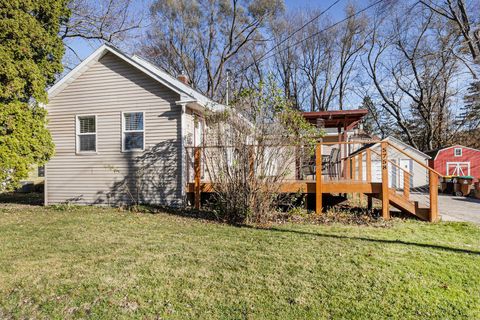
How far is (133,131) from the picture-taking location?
356 inches

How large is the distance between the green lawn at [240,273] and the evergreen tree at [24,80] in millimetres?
2453

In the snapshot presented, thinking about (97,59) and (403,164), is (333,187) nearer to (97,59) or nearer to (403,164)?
(97,59)

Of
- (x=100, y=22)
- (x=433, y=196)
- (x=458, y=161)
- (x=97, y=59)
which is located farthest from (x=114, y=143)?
(x=458, y=161)

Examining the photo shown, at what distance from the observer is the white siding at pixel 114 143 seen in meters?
8.78

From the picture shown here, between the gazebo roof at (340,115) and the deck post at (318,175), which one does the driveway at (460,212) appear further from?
the gazebo roof at (340,115)

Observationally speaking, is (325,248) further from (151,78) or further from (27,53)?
(27,53)

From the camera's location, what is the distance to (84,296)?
3.22 meters

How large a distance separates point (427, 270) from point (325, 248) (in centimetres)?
135

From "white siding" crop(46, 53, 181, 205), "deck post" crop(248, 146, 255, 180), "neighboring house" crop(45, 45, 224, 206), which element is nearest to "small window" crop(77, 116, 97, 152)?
"neighboring house" crop(45, 45, 224, 206)

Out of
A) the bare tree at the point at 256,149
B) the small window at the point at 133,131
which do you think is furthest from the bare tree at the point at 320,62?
the bare tree at the point at 256,149

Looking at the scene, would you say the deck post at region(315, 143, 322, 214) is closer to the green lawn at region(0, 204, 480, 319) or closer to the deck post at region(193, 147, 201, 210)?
the green lawn at region(0, 204, 480, 319)

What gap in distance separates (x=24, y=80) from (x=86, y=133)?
2.18 meters

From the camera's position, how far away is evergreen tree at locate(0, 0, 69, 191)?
287 inches

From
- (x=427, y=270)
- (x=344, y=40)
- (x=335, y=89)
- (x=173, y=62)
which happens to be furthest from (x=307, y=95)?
(x=427, y=270)
